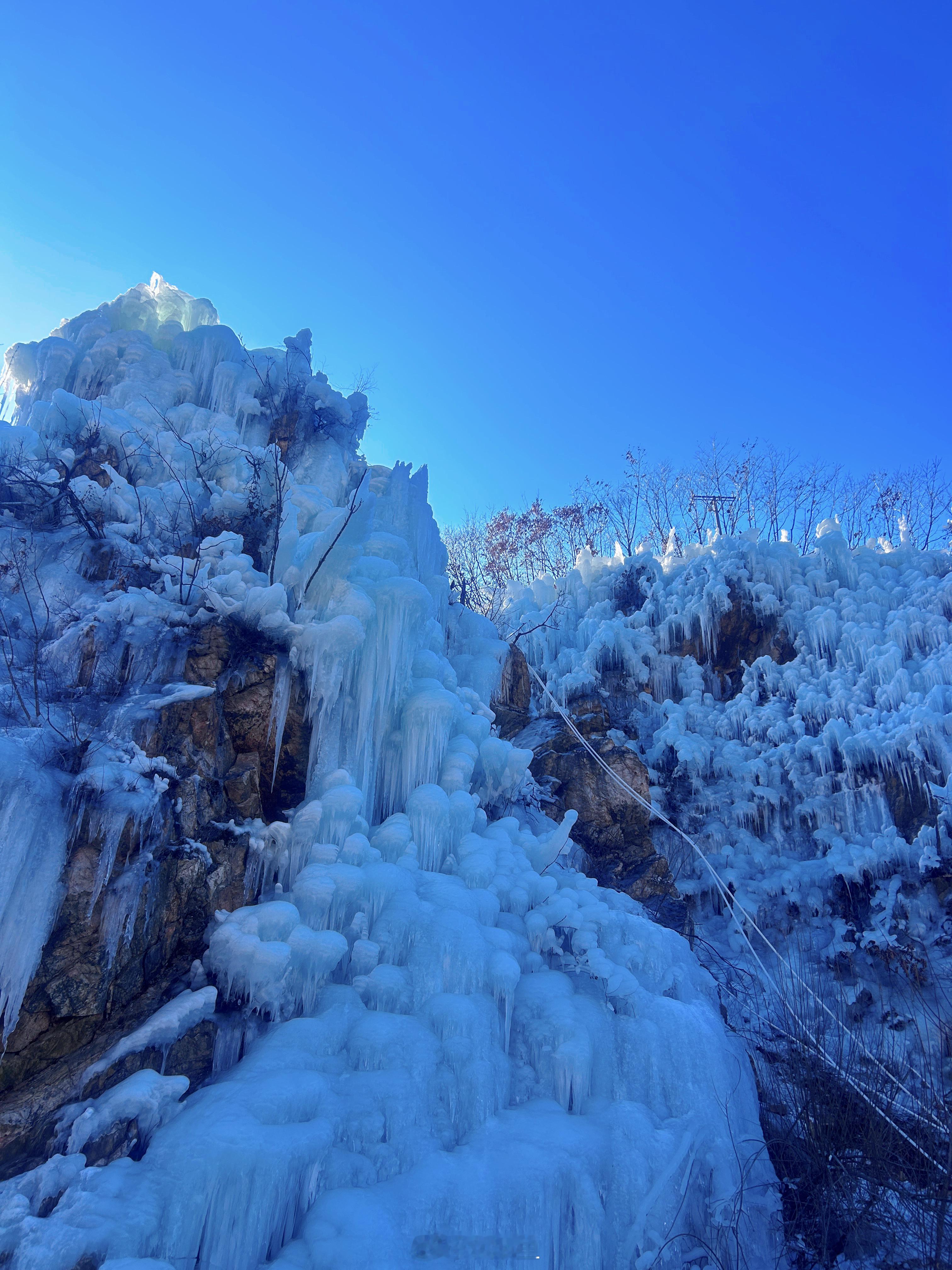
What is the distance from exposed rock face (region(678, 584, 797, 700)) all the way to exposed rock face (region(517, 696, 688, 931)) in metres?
3.50

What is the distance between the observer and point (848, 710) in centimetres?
1030

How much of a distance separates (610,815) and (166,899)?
20.4 feet

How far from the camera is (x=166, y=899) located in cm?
417

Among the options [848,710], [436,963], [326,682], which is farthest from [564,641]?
[436,963]

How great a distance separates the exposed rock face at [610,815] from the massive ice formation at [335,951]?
4.40ft

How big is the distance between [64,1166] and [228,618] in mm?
3466

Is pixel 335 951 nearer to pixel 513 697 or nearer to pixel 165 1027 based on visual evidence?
pixel 165 1027

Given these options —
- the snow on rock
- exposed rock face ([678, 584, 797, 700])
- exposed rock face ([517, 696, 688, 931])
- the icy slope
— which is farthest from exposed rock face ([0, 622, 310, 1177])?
exposed rock face ([678, 584, 797, 700])

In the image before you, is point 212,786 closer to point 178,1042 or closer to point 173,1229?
point 178,1042

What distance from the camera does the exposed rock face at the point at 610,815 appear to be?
8828 millimetres

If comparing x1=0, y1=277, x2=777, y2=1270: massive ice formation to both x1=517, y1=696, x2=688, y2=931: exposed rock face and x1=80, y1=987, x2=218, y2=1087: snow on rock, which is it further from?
x1=517, y1=696, x2=688, y2=931: exposed rock face

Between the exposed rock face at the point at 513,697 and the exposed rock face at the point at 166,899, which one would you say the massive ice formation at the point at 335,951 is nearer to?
Result: the exposed rock face at the point at 166,899

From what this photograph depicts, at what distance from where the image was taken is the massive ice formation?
3.33 metres

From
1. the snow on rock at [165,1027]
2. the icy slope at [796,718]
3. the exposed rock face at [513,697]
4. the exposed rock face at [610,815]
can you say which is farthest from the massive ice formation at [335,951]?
the icy slope at [796,718]
